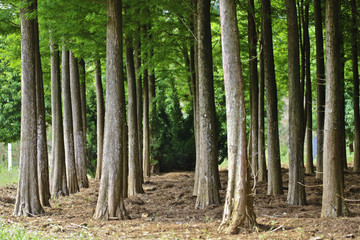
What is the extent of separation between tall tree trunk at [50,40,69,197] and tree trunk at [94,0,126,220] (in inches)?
222

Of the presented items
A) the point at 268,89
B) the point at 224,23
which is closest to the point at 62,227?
the point at 224,23

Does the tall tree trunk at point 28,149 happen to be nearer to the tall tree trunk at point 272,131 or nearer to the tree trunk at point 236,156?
the tree trunk at point 236,156

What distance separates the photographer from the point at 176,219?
36.5 ft

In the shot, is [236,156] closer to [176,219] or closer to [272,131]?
[176,219]

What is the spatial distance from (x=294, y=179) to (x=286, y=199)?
46.1 inches

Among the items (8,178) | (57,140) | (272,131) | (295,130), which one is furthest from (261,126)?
(8,178)

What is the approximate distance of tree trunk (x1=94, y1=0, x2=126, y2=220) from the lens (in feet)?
35.8

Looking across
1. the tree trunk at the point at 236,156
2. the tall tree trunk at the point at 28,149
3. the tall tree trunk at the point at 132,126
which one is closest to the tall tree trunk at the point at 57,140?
the tall tree trunk at the point at 132,126

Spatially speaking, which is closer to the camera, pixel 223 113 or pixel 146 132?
pixel 146 132

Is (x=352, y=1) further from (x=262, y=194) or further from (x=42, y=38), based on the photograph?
(x=42, y=38)

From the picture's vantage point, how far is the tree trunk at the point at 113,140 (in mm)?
10922

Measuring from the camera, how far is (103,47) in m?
15.1

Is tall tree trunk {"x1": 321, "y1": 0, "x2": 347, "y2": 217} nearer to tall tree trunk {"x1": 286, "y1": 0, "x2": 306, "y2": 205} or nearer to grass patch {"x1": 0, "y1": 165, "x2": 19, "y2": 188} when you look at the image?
tall tree trunk {"x1": 286, "y1": 0, "x2": 306, "y2": 205}

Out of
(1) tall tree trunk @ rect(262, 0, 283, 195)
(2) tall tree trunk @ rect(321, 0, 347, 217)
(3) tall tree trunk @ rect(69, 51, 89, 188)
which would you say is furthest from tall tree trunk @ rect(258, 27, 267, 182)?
(3) tall tree trunk @ rect(69, 51, 89, 188)
